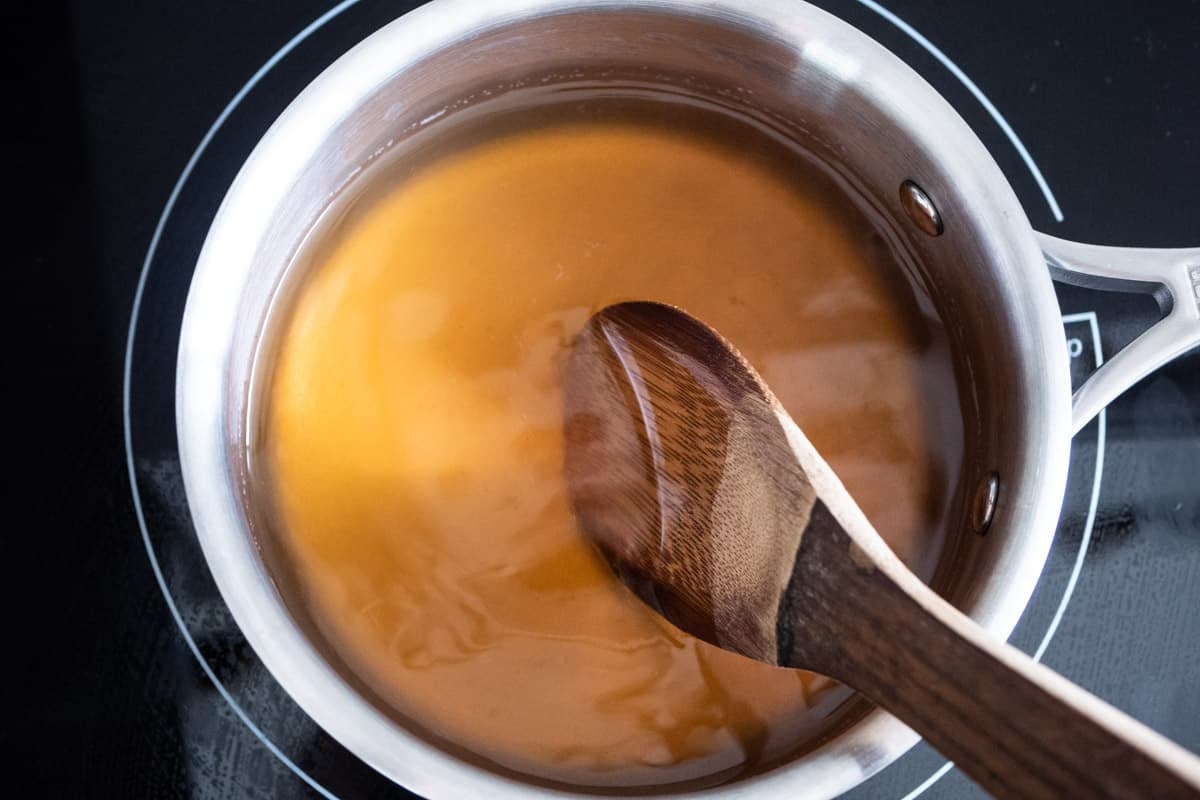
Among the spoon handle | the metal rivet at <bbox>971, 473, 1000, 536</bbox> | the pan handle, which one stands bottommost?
the spoon handle

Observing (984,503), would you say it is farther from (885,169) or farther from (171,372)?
(171,372)

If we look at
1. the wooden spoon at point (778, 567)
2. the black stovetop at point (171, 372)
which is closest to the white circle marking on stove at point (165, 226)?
the black stovetop at point (171, 372)

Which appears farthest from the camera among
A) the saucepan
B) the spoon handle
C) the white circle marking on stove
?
the white circle marking on stove

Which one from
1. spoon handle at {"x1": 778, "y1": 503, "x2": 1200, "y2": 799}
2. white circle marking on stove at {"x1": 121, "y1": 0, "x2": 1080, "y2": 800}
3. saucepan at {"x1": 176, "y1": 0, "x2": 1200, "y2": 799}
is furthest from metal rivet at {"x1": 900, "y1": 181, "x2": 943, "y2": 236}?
spoon handle at {"x1": 778, "y1": 503, "x2": 1200, "y2": 799}

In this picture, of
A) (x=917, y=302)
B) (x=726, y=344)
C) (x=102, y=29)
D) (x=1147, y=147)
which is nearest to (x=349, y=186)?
(x=102, y=29)

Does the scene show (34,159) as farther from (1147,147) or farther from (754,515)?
(1147,147)

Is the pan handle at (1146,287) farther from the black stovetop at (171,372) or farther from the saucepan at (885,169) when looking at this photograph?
the black stovetop at (171,372)

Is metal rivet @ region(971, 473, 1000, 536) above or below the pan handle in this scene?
below

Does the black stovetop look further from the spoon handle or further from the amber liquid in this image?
the spoon handle
